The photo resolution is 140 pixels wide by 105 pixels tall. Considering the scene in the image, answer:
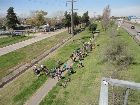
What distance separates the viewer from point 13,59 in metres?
38.9

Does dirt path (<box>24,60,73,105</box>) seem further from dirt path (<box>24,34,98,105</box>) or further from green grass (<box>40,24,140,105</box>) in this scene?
green grass (<box>40,24,140,105</box>)

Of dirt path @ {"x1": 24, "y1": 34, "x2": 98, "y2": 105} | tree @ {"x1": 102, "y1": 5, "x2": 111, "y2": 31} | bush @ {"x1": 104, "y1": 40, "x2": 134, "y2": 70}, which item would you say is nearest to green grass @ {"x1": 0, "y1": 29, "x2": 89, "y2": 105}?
dirt path @ {"x1": 24, "y1": 34, "x2": 98, "y2": 105}

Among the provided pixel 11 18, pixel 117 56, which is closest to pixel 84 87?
pixel 117 56

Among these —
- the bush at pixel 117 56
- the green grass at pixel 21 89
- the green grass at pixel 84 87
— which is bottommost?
the green grass at pixel 21 89

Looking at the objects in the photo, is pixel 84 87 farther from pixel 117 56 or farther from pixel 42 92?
pixel 117 56

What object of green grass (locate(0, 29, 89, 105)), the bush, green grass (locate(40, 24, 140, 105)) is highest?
the bush

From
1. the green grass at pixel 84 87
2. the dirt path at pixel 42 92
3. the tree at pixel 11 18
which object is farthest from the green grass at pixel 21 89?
the tree at pixel 11 18

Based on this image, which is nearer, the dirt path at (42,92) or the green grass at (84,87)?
the green grass at (84,87)

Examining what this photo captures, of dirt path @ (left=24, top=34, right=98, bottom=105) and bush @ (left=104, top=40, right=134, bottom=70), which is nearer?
dirt path @ (left=24, top=34, right=98, bottom=105)

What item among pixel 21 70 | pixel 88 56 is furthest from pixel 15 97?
pixel 88 56

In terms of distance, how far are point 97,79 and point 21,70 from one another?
9.32m

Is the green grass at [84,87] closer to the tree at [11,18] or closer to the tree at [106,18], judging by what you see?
the tree at [106,18]

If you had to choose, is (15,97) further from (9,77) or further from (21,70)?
(21,70)

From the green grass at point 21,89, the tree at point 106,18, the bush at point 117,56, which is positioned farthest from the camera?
the tree at point 106,18
